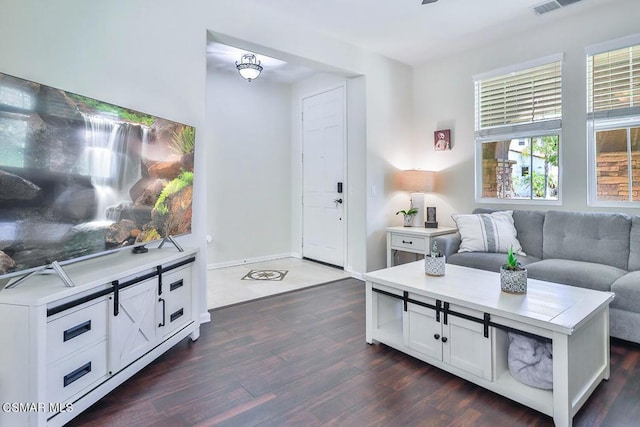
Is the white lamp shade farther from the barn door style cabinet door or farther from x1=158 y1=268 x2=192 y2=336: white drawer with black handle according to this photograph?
x1=158 y1=268 x2=192 y2=336: white drawer with black handle

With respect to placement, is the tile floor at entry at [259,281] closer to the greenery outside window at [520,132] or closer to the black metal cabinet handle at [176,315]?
the black metal cabinet handle at [176,315]

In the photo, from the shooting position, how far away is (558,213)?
10.8 ft

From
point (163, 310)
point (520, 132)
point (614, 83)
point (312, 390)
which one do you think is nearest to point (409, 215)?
point (520, 132)

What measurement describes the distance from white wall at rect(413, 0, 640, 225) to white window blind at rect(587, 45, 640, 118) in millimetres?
76

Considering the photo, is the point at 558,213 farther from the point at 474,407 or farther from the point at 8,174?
the point at 8,174

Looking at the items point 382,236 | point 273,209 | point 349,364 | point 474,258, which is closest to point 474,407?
point 349,364

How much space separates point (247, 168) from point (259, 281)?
1857mm

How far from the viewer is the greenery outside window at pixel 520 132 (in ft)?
11.8

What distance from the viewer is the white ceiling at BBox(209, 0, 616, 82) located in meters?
3.14

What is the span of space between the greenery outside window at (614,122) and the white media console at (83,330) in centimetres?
377

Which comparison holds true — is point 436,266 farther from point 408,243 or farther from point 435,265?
point 408,243

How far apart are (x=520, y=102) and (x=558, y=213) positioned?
134 centimetres

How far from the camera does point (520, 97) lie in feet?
12.6

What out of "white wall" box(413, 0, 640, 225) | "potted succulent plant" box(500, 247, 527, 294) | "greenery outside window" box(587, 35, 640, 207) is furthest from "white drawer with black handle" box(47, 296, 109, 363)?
"greenery outside window" box(587, 35, 640, 207)
